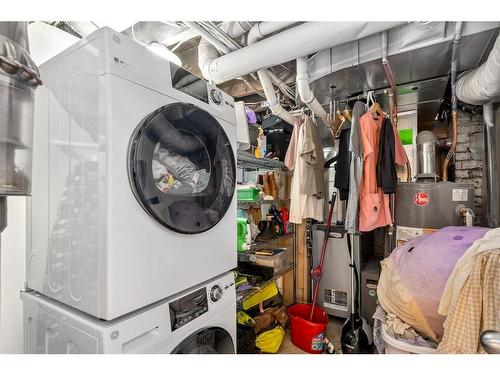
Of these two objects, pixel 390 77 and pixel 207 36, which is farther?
pixel 390 77

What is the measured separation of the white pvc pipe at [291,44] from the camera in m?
1.52

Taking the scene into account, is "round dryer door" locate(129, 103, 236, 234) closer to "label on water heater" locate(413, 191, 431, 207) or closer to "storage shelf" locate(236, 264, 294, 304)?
"storage shelf" locate(236, 264, 294, 304)

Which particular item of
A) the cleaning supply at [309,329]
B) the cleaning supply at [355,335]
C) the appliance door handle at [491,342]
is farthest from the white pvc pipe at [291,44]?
the cleaning supply at [355,335]

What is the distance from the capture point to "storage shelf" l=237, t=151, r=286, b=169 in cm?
197

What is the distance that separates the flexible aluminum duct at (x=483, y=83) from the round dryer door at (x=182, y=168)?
1.78 meters

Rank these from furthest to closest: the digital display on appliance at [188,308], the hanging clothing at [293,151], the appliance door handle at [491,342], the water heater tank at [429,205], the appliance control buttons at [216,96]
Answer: the hanging clothing at [293,151] < the water heater tank at [429,205] < the appliance control buttons at [216,96] < the digital display on appliance at [188,308] < the appliance door handle at [491,342]

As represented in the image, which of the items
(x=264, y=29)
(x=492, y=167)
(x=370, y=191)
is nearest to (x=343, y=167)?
(x=370, y=191)

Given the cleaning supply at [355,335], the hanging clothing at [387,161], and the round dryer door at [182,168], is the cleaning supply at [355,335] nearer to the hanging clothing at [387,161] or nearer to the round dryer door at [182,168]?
the hanging clothing at [387,161]

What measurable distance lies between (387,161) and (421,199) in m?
0.42

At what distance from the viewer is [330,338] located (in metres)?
2.48

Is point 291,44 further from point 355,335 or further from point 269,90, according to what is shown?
point 355,335

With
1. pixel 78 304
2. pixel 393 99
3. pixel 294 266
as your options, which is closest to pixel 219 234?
pixel 78 304

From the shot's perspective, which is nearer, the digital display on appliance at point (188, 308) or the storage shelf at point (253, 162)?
the digital display on appliance at point (188, 308)

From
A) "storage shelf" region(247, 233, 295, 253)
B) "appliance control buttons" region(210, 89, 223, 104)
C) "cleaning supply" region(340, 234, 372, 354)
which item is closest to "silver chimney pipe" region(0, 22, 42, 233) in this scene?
"appliance control buttons" region(210, 89, 223, 104)
